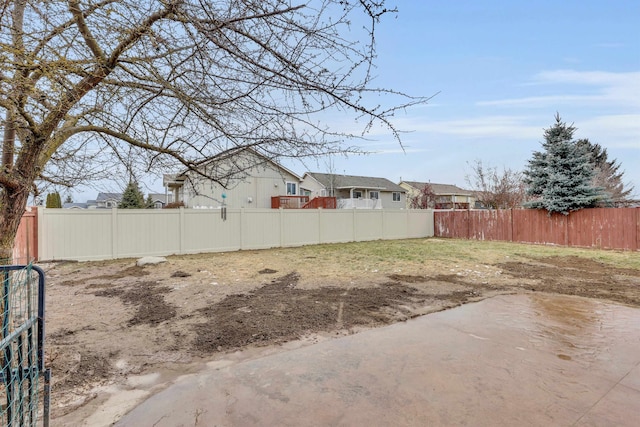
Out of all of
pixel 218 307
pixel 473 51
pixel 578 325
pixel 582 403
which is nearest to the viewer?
pixel 582 403

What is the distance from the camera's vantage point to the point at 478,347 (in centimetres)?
335

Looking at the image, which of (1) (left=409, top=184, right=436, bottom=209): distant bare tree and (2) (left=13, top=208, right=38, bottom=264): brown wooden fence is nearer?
(2) (left=13, top=208, right=38, bottom=264): brown wooden fence

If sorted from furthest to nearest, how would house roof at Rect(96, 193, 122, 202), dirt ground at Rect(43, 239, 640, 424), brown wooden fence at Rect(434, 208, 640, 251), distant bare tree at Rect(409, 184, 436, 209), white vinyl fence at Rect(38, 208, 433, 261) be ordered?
distant bare tree at Rect(409, 184, 436, 209) < brown wooden fence at Rect(434, 208, 640, 251) < white vinyl fence at Rect(38, 208, 433, 261) < house roof at Rect(96, 193, 122, 202) < dirt ground at Rect(43, 239, 640, 424)

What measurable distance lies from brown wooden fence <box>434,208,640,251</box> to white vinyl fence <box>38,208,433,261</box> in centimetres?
301

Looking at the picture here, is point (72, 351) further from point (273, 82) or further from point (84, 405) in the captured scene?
point (273, 82)

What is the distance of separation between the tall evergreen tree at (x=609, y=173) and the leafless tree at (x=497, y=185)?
4319 millimetres

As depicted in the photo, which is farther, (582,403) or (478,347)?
(478,347)

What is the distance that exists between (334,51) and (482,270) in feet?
24.0

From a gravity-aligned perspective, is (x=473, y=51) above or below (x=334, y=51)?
above

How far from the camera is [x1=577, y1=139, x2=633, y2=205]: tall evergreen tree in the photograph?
2145 centimetres

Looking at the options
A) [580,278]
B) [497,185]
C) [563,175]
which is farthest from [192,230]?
[497,185]

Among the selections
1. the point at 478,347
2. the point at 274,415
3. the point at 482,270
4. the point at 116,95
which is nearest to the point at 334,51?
the point at 116,95

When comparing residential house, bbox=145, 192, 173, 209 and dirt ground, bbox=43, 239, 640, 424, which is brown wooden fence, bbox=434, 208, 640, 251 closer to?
dirt ground, bbox=43, 239, 640, 424

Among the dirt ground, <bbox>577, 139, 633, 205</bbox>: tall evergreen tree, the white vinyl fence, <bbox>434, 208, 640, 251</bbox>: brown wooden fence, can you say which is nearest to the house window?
the white vinyl fence
